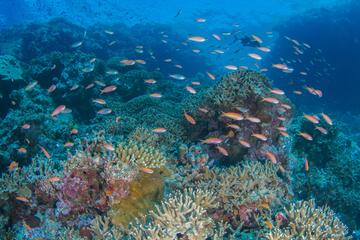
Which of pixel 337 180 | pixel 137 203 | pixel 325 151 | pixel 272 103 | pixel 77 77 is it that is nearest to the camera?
pixel 137 203

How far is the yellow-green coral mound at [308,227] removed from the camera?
14.9 ft

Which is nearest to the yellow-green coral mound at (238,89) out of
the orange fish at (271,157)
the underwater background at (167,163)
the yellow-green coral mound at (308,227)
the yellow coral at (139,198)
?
the underwater background at (167,163)

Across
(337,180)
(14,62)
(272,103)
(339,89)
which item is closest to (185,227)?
(272,103)

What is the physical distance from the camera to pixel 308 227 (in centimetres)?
468

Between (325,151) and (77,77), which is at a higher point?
(77,77)

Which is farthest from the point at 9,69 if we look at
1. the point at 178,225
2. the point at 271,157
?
the point at 178,225

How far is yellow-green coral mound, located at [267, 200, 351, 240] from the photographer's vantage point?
4.55 metres

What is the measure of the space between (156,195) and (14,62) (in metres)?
12.3

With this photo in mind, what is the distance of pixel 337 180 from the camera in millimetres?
11477

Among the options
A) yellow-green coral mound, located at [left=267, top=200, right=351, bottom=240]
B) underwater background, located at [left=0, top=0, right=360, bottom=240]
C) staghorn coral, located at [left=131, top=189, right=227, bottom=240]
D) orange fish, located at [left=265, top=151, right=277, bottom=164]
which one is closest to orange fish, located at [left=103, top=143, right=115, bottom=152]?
underwater background, located at [left=0, top=0, right=360, bottom=240]

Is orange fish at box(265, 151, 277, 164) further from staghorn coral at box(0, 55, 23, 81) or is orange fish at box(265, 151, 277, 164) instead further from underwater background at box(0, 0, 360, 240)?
staghorn coral at box(0, 55, 23, 81)

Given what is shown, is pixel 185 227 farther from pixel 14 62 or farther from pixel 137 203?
pixel 14 62

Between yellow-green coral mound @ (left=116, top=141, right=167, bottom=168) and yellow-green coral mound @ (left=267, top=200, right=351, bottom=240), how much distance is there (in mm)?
2639

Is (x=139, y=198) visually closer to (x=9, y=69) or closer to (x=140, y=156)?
(x=140, y=156)
